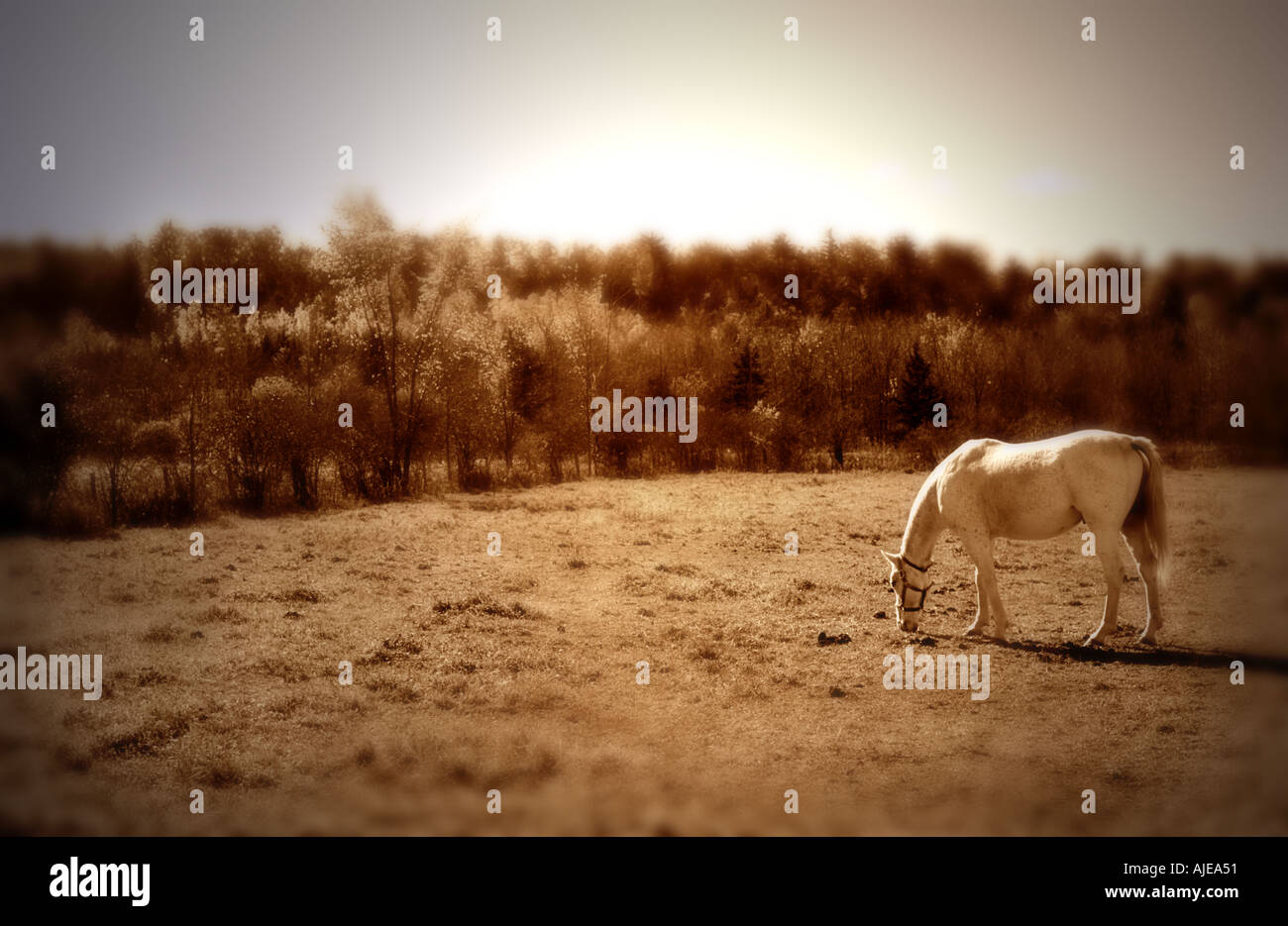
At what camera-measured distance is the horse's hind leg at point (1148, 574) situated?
9539 millimetres

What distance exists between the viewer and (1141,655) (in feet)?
30.5

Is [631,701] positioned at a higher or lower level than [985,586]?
lower

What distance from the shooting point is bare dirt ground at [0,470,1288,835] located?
651 centimetres

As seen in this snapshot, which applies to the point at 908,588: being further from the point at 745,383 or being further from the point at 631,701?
the point at 745,383

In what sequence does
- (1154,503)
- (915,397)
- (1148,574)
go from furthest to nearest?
1. (915,397)
2. (1148,574)
3. (1154,503)

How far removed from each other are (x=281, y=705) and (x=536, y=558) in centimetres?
743

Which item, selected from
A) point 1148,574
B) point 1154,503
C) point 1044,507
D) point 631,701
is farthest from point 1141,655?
point 631,701

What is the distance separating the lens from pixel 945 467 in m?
10.6

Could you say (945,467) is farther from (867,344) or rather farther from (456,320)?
(867,344)

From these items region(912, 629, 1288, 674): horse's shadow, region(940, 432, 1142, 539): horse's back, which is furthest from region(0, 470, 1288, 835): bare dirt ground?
region(940, 432, 1142, 539): horse's back

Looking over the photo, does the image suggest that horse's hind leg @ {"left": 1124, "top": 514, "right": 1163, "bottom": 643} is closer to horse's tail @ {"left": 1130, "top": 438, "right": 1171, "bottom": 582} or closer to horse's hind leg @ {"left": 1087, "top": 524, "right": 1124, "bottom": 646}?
horse's tail @ {"left": 1130, "top": 438, "right": 1171, "bottom": 582}

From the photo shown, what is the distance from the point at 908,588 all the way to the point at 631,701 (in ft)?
13.6

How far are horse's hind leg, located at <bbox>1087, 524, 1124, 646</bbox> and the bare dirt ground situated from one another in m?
0.30
